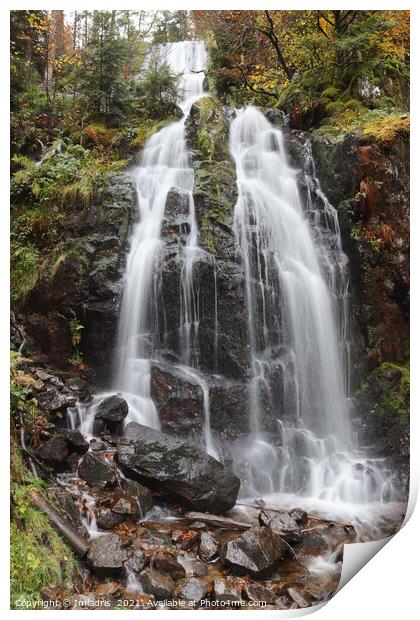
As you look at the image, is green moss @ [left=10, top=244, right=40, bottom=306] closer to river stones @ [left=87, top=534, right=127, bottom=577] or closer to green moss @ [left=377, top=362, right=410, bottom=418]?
river stones @ [left=87, top=534, right=127, bottom=577]

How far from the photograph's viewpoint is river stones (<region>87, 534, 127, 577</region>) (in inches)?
122

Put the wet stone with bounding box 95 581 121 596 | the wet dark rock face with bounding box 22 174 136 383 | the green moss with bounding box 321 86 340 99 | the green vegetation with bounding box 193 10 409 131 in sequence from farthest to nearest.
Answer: the green moss with bounding box 321 86 340 99 → the wet dark rock face with bounding box 22 174 136 383 → the green vegetation with bounding box 193 10 409 131 → the wet stone with bounding box 95 581 121 596

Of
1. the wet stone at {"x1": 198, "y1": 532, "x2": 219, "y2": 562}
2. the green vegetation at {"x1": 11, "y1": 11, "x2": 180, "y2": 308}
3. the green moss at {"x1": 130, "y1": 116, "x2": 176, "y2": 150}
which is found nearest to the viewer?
the wet stone at {"x1": 198, "y1": 532, "x2": 219, "y2": 562}

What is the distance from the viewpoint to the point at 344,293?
4.17m

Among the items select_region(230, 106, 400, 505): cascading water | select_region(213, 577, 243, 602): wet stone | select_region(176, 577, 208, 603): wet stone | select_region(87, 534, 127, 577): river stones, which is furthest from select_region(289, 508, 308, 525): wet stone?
select_region(87, 534, 127, 577): river stones

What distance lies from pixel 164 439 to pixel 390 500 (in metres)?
1.88

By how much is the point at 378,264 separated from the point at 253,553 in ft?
8.54

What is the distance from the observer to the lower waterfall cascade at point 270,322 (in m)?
3.74

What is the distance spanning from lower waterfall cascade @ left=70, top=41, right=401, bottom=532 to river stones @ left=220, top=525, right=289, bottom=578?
43 centimetres

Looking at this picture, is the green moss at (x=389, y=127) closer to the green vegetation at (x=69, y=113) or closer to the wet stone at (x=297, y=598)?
the green vegetation at (x=69, y=113)

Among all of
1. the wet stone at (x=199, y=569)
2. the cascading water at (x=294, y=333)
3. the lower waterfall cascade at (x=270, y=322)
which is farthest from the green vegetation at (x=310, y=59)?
the wet stone at (x=199, y=569)

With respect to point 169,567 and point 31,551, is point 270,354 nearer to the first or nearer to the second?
point 169,567

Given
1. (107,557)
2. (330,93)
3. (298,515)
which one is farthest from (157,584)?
(330,93)
